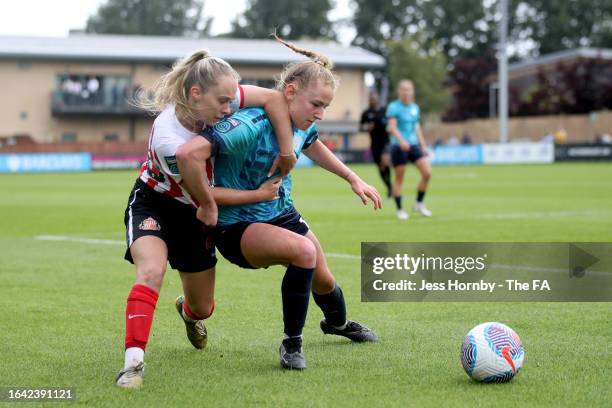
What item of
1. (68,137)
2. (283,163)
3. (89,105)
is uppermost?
(283,163)

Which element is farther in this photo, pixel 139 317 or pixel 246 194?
pixel 246 194

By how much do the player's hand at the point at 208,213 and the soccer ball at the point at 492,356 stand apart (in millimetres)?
1424

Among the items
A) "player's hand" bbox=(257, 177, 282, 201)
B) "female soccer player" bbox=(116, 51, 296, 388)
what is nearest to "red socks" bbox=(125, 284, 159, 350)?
"female soccer player" bbox=(116, 51, 296, 388)

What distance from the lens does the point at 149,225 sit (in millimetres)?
5137

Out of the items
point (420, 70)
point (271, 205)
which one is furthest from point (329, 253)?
point (420, 70)

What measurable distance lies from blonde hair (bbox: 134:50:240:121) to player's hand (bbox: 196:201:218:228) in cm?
45

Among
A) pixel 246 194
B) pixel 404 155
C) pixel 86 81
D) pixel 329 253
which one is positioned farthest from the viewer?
pixel 86 81

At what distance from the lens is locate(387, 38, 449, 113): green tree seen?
70438 millimetres

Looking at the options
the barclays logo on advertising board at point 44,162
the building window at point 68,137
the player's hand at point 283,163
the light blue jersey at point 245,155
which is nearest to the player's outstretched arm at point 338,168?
the light blue jersey at point 245,155

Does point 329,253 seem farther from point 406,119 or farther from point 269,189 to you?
point 406,119

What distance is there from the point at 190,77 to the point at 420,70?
66.5 m

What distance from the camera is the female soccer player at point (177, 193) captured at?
191 inches

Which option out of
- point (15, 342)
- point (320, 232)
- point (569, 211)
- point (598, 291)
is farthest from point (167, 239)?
point (569, 211)

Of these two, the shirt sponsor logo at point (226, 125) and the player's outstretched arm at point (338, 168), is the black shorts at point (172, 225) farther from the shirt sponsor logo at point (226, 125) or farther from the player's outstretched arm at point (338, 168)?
the player's outstretched arm at point (338, 168)
